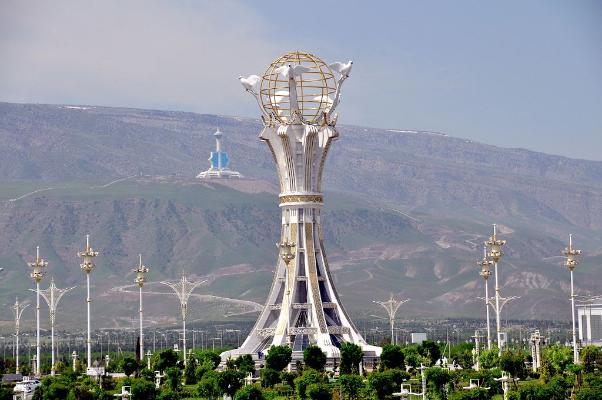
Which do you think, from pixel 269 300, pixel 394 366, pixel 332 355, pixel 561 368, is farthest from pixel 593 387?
pixel 269 300

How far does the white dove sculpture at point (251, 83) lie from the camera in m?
105

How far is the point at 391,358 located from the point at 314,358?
4.26 meters

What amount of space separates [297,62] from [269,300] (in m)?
14.9

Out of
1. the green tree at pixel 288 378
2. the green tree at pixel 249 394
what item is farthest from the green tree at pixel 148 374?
the green tree at pixel 249 394

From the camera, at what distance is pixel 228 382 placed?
8212 centimetres

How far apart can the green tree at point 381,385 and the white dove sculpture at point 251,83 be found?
2929 centimetres

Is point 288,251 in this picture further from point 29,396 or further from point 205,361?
point 29,396

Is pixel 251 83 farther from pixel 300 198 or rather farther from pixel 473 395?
pixel 473 395

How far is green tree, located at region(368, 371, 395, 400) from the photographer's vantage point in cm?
7975

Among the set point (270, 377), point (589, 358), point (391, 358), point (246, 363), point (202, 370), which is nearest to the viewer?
point (270, 377)

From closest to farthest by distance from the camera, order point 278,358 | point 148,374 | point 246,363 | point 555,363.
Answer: point 555,363 < point 148,374 < point 278,358 < point 246,363

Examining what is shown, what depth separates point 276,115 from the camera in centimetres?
10362

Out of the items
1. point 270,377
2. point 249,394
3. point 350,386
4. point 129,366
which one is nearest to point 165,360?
point 129,366

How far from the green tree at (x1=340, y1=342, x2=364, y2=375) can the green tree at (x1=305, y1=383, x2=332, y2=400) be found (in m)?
14.3
